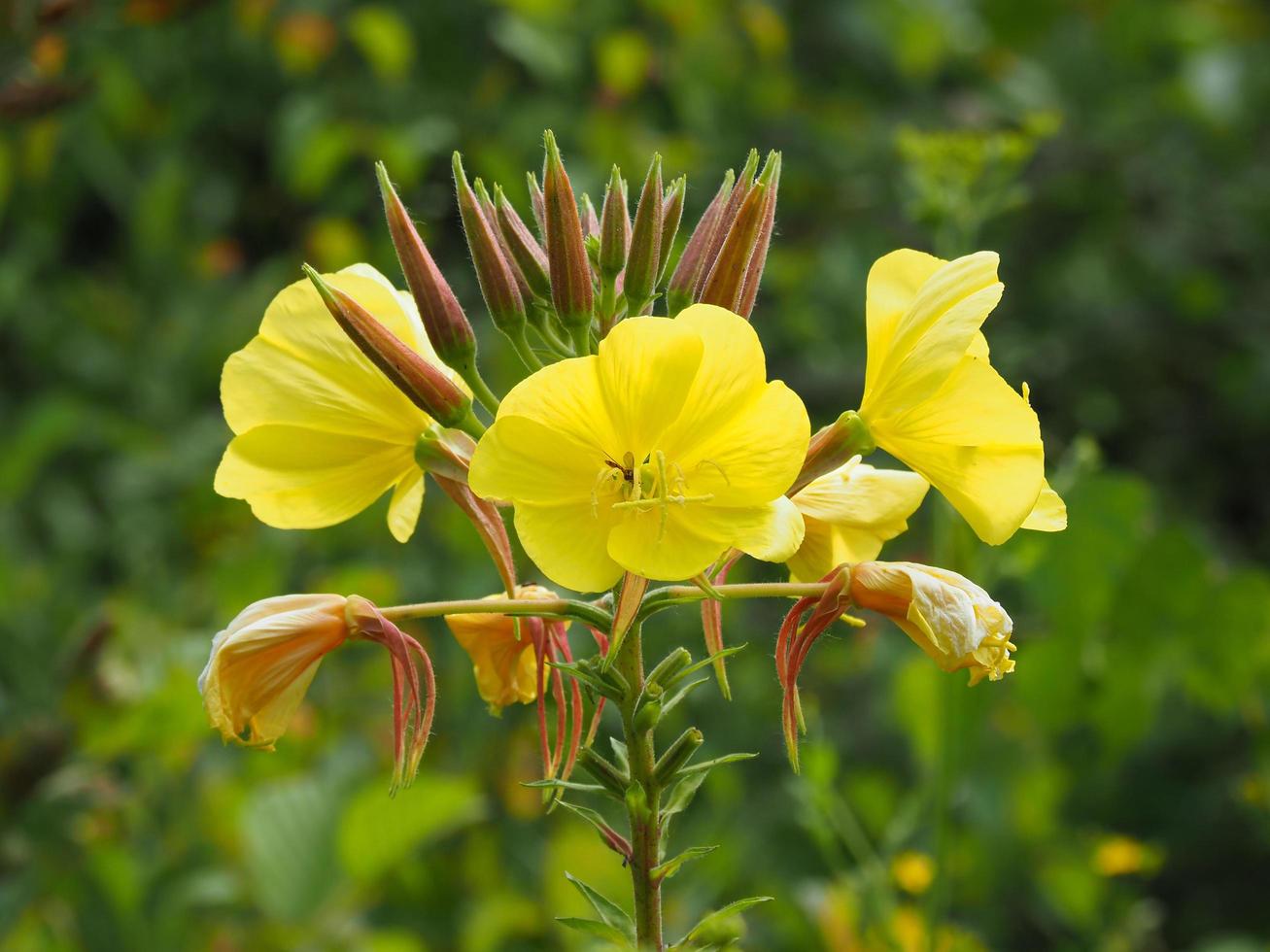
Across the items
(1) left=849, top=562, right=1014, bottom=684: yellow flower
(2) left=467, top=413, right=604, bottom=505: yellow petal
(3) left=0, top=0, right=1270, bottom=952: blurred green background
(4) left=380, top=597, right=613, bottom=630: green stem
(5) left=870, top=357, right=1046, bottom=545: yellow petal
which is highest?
(2) left=467, top=413, right=604, bottom=505: yellow petal

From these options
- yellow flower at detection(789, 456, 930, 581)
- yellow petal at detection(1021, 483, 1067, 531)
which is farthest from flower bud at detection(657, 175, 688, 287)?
yellow petal at detection(1021, 483, 1067, 531)

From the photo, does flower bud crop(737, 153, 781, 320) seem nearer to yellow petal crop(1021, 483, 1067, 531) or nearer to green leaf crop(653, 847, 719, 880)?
yellow petal crop(1021, 483, 1067, 531)

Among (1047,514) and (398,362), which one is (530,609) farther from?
(1047,514)

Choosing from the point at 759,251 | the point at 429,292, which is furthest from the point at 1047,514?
the point at 429,292

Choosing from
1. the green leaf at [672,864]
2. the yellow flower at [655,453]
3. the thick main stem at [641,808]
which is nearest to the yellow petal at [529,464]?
the yellow flower at [655,453]

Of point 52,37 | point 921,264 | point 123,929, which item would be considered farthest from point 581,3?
point 921,264
